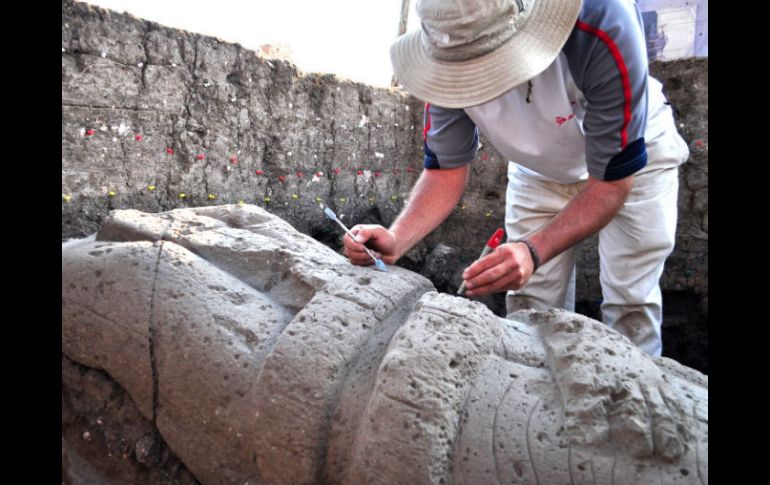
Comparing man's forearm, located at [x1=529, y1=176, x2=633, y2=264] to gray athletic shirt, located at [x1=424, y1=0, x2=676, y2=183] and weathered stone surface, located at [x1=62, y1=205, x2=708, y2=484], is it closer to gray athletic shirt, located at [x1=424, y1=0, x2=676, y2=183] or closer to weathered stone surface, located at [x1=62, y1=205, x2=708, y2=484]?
gray athletic shirt, located at [x1=424, y1=0, x2=676, y2=183]

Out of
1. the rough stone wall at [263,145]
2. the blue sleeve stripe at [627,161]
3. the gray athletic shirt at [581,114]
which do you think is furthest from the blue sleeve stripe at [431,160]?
the rough stone wall at [263,145]

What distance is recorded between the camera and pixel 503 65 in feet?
5.59

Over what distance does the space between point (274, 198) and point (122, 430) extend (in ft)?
8.97

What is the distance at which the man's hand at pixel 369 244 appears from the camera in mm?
1924

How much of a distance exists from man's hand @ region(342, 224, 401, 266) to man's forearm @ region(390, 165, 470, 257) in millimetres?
195

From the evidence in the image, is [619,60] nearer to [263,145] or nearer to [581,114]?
[581,114]

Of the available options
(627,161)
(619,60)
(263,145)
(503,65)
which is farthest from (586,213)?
(263,145)

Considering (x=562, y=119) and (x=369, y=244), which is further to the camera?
(x=562, y=119)

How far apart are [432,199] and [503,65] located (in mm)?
763

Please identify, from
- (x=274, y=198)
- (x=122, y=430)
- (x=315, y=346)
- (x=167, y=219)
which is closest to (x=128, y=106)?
(x=274, y=198)

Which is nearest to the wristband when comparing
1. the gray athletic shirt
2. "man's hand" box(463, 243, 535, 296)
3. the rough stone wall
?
"man's hand" box(463, 243, 535, 296)

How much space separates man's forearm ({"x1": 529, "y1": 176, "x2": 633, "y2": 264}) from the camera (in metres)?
2.04

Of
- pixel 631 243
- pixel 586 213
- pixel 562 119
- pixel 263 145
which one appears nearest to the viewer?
pixel 586 213

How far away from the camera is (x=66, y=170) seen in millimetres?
3188
